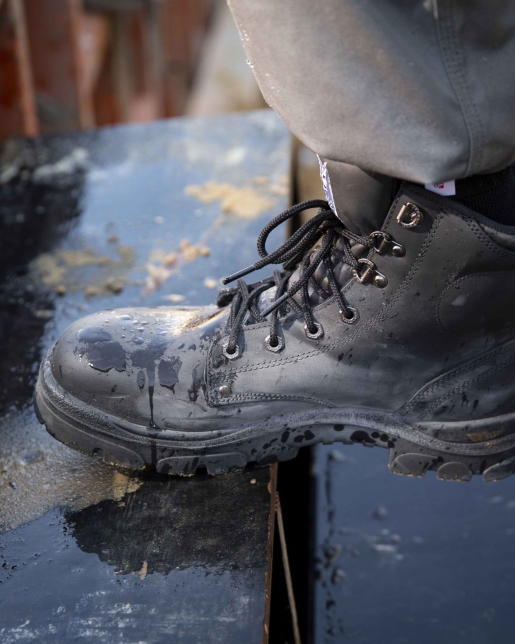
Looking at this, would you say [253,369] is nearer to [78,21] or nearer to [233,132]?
[233,132]

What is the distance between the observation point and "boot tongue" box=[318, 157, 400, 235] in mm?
904

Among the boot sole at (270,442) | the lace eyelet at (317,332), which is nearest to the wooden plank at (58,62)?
the boot sole at (270,442)

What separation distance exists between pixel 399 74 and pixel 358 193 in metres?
0.17

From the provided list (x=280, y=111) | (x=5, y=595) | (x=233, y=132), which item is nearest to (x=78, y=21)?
(x=233, y=132)

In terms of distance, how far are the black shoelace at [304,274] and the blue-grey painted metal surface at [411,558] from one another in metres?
0.62

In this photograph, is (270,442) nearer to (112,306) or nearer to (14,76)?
(112,306)

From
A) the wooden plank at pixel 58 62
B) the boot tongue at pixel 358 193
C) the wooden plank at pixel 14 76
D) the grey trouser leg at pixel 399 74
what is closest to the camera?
the grey trouser leg at pixel 399 74

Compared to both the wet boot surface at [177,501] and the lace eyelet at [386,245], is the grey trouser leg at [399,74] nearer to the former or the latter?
the lace eyelet at [386,245]

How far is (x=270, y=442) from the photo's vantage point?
1.07 metres

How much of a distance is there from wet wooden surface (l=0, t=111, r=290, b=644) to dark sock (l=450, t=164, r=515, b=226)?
53 cm

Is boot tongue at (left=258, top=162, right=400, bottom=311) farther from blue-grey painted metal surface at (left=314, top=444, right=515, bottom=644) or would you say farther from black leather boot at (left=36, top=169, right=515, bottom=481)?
blue-grey painted metal surface at (left=314, top=444, right=515, bottom=644)

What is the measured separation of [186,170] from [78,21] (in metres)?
1.58

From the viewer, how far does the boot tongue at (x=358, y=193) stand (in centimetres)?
90

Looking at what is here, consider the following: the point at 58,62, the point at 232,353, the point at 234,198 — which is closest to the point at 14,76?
the point at 58,62
